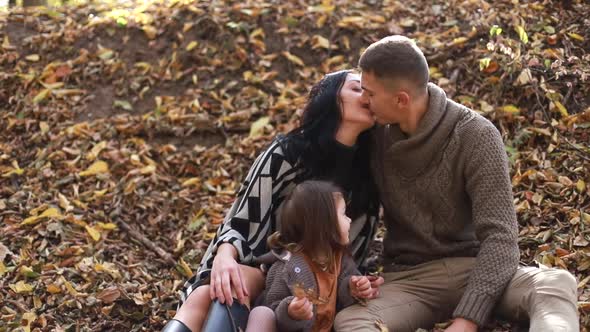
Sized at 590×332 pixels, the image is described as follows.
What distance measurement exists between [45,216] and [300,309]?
2.58 m

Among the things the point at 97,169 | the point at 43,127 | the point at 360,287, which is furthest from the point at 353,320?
the point at 43,127

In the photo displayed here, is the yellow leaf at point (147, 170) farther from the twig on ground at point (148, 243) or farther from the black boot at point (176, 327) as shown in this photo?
the black boot at point (176, 327)

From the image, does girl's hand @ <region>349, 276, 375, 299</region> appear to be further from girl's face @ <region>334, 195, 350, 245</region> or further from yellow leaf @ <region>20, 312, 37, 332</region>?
yellow leaf @ <region>20, 312, 37, 332</region>

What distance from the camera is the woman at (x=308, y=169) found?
3871 mm

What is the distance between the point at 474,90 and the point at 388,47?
2100mm

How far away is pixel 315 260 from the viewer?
11.6 ft

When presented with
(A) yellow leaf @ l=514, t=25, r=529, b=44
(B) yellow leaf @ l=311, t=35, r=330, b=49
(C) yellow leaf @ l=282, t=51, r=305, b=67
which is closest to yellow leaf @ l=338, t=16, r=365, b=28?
(B) yellow leaf @ l=311, t=35, r=330, b=49

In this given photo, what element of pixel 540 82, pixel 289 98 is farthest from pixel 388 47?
pixel 289 98

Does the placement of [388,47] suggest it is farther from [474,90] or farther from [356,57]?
[356,57]

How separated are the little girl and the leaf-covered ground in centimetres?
76

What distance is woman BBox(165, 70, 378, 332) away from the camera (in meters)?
3.87

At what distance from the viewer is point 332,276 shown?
3574mm

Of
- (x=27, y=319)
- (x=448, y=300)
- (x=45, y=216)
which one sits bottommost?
(x=27, y=319)

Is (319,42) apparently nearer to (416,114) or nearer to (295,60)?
(295,60)
